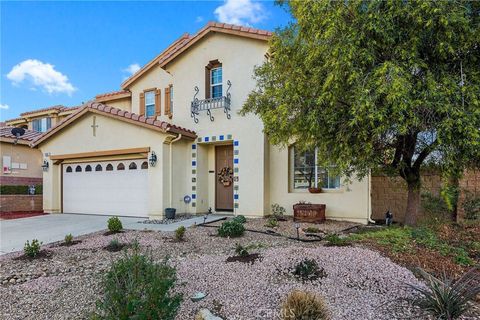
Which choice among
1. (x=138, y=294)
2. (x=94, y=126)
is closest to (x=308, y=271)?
(x=138, y=294)

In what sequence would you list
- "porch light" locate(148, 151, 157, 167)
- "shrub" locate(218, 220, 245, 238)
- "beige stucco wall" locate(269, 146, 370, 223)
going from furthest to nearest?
"porch light" locate(148, 151, 157, 167)
"beige stucco wall" locate(269, 146, 370, 223)
"shrub" locate(218, 220, 245, 238)

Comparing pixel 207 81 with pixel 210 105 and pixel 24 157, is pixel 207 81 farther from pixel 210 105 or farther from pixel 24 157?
pixel 24 157

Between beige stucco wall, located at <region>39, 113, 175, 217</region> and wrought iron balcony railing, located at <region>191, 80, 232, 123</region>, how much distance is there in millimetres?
1824

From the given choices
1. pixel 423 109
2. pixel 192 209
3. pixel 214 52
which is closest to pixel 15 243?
pixel 192 209

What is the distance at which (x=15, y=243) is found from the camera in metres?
7.63

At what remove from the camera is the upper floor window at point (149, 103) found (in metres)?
13.9

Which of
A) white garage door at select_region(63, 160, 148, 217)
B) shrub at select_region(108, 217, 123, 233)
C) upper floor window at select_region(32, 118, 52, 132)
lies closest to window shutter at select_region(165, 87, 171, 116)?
white garage door at select_region(63, 160, 148, 217)

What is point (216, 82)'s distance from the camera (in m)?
11.8

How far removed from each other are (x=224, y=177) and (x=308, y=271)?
25.4 ft

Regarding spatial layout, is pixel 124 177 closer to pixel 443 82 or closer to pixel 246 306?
pixel 246 306

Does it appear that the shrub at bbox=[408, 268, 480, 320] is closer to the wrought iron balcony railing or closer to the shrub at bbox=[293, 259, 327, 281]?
the shrub at bbox=[293, 259, 327, 281]

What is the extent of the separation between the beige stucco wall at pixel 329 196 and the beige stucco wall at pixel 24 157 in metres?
13.0

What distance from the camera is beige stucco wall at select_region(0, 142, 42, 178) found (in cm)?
1427

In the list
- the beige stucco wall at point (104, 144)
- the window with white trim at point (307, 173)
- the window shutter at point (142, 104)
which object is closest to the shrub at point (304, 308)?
the window with white trim at point (307, 173)
